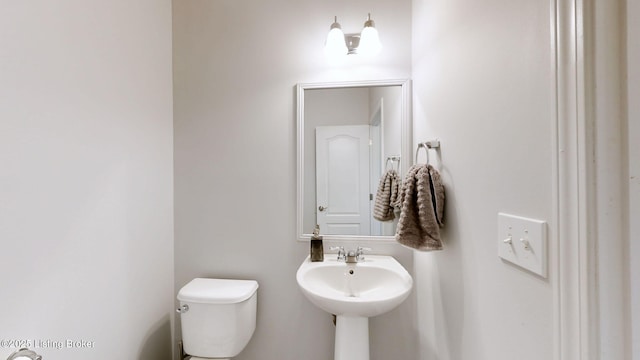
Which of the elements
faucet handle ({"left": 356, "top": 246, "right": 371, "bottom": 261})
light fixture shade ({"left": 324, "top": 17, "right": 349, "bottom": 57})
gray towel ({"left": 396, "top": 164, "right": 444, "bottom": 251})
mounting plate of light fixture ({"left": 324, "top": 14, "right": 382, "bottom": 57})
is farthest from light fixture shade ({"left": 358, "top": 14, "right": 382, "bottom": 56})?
faucet handle ({"left": 356, "top": 246, "right": 371, "bottom": 261})

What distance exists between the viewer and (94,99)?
3.55 feet

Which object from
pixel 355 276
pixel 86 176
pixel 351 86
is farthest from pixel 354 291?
pixel 86 176

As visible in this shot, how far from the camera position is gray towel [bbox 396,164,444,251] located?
1.02m

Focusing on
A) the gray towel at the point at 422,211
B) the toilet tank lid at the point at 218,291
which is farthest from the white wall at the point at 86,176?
the gray towel at the point at 422,211

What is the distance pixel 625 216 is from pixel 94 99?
5.14 feet

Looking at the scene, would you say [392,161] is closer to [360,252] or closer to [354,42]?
[360,252]

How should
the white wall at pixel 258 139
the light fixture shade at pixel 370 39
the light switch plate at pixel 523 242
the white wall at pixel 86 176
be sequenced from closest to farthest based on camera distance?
1. the light switch plate at pixel 523 242
2. the white wall at pixel 86 176
3. the light fixture shade at pixel 370 39
4. the white wall at pixel 258 139

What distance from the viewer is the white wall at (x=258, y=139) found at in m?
1.50

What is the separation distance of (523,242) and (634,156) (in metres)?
0.25

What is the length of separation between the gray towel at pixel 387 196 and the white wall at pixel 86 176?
1185mm

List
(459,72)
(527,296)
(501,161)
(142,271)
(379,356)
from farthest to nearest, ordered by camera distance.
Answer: (379,356), (142,271), (459,72), (501,161), (527,296)

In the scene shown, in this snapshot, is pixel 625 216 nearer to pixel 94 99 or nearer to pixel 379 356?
pixel 379 356

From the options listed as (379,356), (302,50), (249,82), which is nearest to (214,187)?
(249,82)

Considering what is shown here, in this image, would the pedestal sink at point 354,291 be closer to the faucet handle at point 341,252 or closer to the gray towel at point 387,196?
the faucet handle at point 341,252
